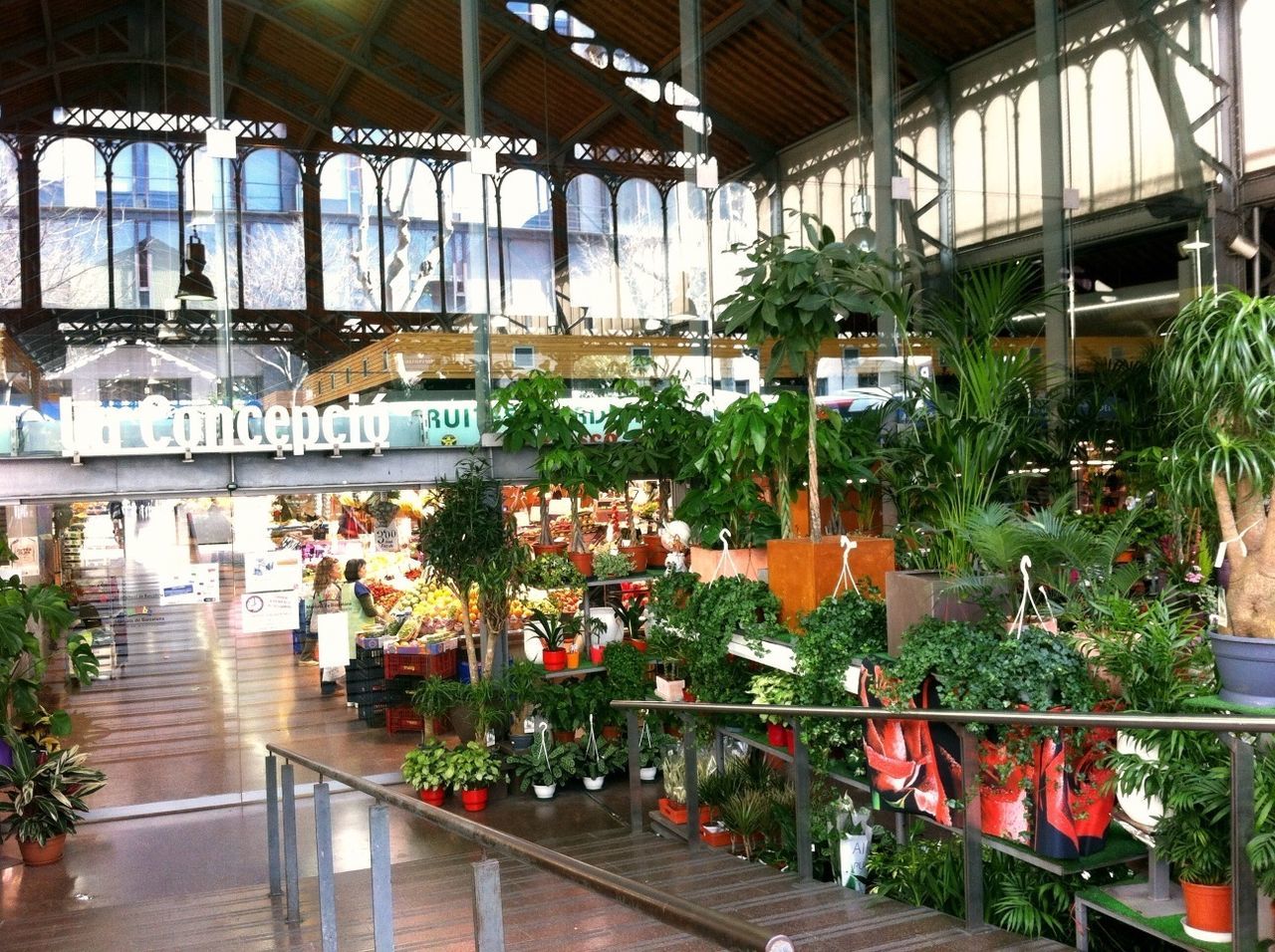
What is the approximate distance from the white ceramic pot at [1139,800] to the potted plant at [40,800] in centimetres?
677

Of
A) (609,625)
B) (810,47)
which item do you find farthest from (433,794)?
(810,47)

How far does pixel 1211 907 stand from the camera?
3820mm

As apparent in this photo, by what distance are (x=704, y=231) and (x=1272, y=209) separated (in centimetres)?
530

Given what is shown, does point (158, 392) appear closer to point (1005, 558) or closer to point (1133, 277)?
point (1005, 558)

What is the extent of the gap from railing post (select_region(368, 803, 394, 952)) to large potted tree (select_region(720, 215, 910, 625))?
11.1ft

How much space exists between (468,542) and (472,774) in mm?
1742

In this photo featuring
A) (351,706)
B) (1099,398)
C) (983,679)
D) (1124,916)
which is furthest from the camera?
(351,706)

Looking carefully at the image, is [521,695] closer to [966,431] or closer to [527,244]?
[527,244]

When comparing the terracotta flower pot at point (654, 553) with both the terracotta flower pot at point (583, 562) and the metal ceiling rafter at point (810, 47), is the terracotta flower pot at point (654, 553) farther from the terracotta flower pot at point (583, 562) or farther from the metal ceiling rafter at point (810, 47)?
the metal ceiling rafter at point (810, 47)

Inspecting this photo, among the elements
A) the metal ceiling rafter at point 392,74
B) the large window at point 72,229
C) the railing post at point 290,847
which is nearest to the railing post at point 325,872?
the railing post at point 290,847

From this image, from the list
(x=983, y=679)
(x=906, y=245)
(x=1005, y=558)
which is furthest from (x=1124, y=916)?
(x=906, y=245)

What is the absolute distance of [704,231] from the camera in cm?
1081

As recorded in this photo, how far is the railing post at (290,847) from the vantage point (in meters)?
5.62

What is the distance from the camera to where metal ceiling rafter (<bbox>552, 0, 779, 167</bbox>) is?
10883mm
